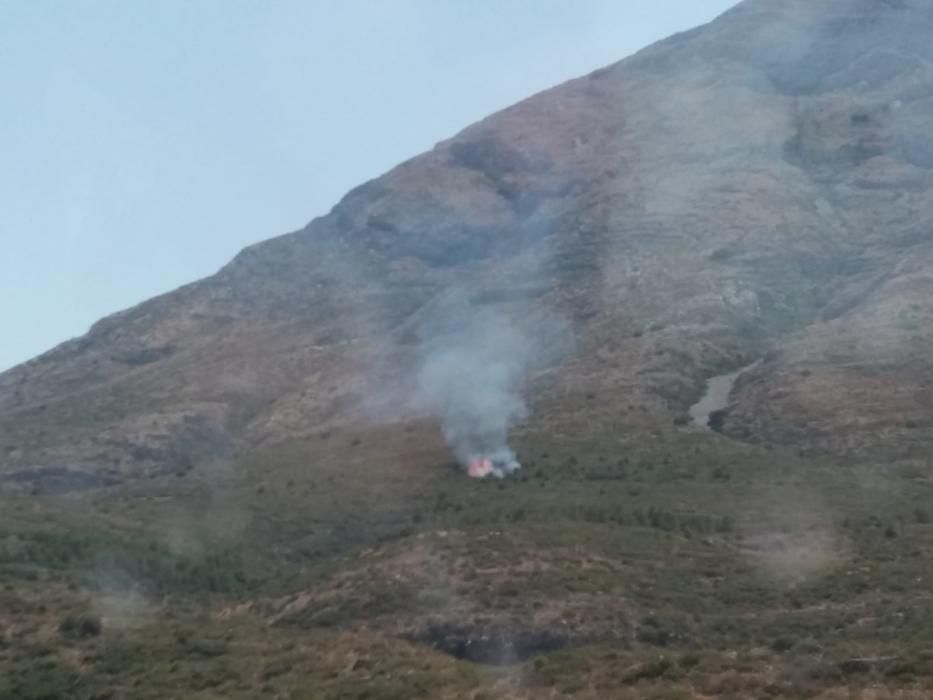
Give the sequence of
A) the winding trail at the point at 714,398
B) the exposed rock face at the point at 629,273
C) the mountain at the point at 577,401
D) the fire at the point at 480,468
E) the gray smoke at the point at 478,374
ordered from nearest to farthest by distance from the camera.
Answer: the mountain at the point at 577,401 → the fire at the point at 480,468 → the gray smoke at the point at 478,374 → the winding trail at the point at 714,398 → the exposed rock face at the point at 629,273

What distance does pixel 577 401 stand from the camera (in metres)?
80.7

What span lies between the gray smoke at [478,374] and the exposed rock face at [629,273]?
1.86m

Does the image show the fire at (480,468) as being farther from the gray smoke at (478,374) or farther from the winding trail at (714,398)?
the winding trail at (714,398)

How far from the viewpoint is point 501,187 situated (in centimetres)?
12681

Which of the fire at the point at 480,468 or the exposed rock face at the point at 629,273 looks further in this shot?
the exposed rock face at the point at 629,273

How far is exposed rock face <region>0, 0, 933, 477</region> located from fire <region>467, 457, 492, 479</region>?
6.54m

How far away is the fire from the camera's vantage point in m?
70.5

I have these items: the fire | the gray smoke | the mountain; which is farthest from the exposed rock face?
the fire

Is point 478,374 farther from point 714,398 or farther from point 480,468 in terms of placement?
point 480,468

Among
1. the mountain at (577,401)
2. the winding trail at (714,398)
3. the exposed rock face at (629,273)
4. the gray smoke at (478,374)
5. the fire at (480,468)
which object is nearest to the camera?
the mountain at (577,401)

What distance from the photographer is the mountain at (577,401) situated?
43.8 m

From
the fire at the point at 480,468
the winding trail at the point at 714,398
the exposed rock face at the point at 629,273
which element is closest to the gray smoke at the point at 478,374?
the fire at the point at 480,468

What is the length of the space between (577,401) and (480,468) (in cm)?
1156

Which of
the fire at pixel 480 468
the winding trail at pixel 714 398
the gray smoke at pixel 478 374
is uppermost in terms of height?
the gray smoke at pixel 478 374
